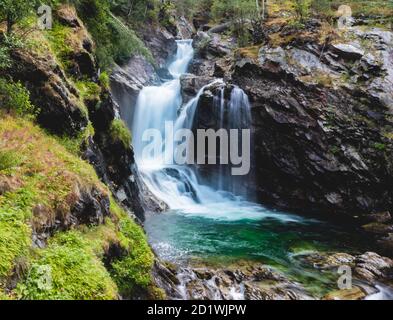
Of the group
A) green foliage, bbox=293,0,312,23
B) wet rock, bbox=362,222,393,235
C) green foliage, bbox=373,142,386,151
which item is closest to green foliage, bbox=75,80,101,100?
wet rock, bbox=362,222,393,235

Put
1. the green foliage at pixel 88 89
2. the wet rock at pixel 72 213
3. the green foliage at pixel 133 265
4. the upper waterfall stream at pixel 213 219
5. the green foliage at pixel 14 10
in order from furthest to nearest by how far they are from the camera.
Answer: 1. the upper waterfall stream at pixel 213 219
2. the green foliage at pixel 88 89
3. the green foliage at pixel 14 10
4. the green foliage at pixel 133 265
5. the wet rock at pixel 72 213

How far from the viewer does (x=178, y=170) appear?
25016 mm

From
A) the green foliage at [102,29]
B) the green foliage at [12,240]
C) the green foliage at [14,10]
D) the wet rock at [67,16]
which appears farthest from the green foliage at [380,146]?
the green foliage at [12,240]

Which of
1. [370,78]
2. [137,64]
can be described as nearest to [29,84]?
[370,78]

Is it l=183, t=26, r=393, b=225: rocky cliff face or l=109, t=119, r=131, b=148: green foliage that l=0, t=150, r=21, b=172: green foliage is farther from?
l=183, t=26, r=393, b=225: rocky cliff face

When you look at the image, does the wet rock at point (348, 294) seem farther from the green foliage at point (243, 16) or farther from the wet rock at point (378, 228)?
the green foliage at point (243, 16)

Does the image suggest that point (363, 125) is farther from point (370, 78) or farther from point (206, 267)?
point (206, 267)

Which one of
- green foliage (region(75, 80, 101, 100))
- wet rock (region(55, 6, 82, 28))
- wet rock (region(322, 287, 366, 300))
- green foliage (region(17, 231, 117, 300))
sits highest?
wet rock (region(55, 6, 82, 28))

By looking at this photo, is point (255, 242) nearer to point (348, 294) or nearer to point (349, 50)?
point (348, 294)

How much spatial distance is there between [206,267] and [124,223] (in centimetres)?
357

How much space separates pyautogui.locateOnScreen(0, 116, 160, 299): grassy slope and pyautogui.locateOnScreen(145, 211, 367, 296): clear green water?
421 cm

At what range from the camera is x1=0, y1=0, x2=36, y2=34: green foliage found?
9632 millimetres

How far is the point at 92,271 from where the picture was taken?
270 inches

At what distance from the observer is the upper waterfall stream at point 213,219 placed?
14164mm
